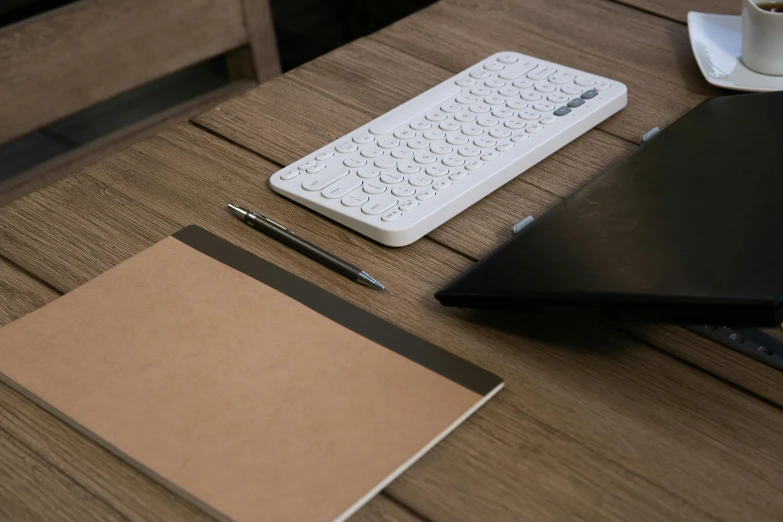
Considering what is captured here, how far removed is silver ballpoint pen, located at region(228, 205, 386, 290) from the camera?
69 centimetres

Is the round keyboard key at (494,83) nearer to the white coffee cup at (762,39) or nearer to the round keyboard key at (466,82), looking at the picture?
the round keyboard key at (466,82)

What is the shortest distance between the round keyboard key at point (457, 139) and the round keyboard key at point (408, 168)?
5 cm

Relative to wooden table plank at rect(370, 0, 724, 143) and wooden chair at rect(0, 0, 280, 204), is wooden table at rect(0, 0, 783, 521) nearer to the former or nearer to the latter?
Result: wooden table plank at rect(370, 0, 724, 143)

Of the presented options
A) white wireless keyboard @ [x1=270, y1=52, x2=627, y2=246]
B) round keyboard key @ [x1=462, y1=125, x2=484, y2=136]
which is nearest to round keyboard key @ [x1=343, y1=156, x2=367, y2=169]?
white wireless keyboard @ [x1=270, y1=52, x2=627, y2=246]

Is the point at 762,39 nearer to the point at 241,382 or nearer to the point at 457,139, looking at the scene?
the point at 457,139

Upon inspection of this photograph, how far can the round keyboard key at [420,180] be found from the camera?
2.49 feet

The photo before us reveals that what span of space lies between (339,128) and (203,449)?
423 millimetres

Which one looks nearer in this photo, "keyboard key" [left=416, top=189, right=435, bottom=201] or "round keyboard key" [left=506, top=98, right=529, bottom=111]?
"keyboard key" [left=416, top=189, right=435, bottom=201]

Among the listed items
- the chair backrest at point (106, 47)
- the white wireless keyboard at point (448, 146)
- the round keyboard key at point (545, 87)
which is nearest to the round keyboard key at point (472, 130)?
the white wireless keyboard at point (448, 146)

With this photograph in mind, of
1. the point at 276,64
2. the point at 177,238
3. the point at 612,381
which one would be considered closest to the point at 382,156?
the point at 177,238

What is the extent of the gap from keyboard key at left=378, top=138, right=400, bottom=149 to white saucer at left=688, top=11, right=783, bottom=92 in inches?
14.0

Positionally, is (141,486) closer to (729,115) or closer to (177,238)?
(177,238)

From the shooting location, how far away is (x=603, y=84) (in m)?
0.91

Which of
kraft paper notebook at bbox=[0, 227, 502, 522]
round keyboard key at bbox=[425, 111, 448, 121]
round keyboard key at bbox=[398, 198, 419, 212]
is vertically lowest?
kraft paper notebook at bbox=[0, 227, 502, 522]
